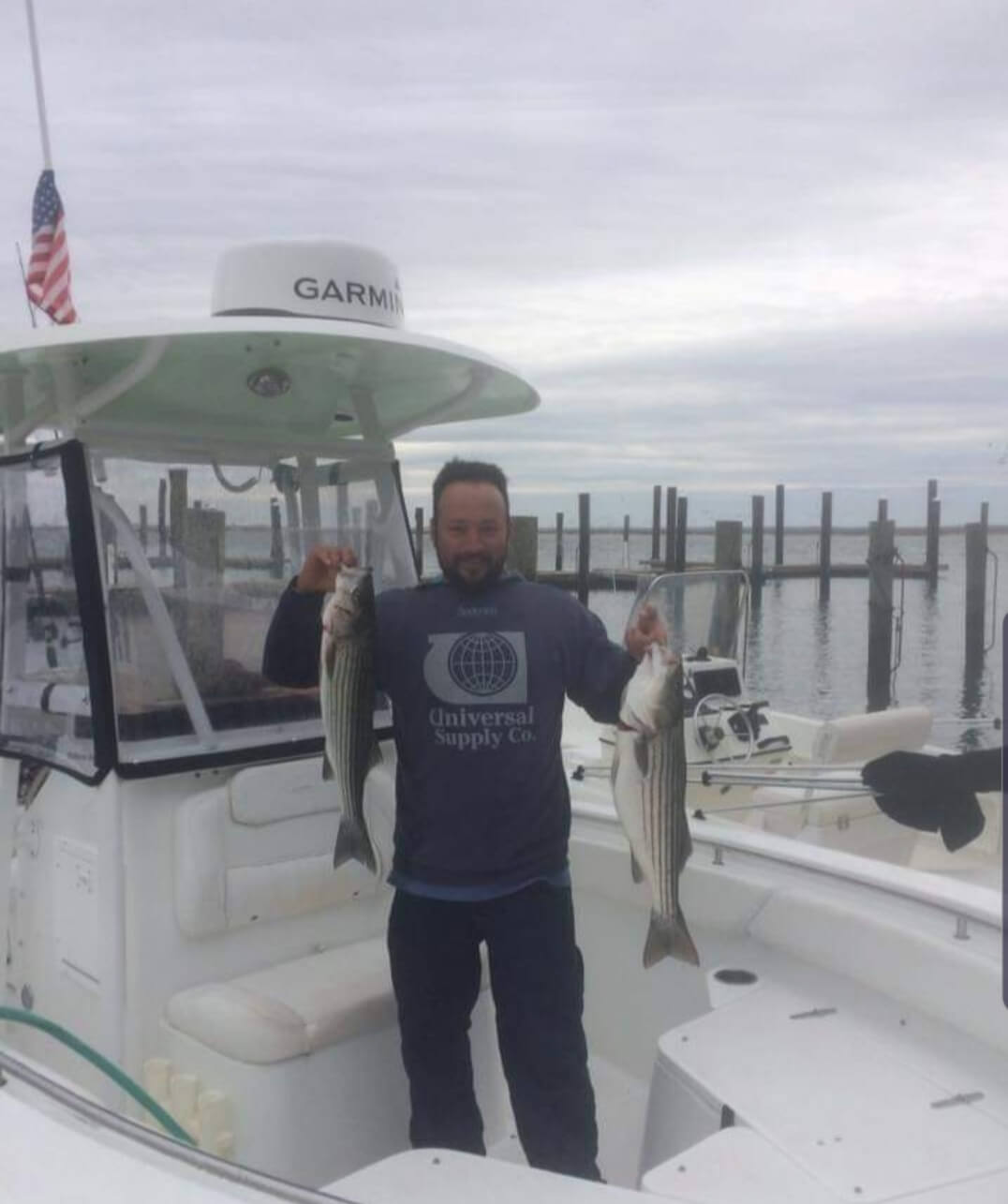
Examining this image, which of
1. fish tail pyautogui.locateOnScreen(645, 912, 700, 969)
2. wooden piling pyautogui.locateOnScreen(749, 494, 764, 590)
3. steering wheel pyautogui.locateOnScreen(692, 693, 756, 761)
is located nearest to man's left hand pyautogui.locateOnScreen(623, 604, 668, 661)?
fish tail pyautogui.locateOnScreen(645, 912, 700, 969)

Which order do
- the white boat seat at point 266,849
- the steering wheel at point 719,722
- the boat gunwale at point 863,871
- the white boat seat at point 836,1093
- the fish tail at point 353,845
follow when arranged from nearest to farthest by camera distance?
the white boat seat at point 836,1093
the fish tail at point 353,845
the boat gunwale at point 863,871
the white boat seat at point 266,849
the steering wheel at point 719,722

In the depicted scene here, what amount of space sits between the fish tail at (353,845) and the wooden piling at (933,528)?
30982 millimetres

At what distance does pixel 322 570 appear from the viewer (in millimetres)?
2820

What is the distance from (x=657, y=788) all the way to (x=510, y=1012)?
26.7 inches

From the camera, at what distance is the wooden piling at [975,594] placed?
818 inches

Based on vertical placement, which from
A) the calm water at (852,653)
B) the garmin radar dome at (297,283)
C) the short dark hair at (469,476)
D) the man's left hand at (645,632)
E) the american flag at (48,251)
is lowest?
the calm water at (852,653)

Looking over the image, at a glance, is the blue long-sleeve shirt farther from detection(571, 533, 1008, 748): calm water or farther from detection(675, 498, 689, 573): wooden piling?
detection(675, 498, 689, 573): wooden piling

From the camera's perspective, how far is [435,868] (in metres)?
2.86

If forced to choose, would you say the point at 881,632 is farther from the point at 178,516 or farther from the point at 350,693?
Result: the point at 350,693

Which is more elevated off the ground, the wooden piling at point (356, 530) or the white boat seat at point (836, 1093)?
the wooden piling at point (356, 530)

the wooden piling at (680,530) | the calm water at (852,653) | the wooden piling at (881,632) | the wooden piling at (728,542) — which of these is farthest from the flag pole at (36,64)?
the wooden piling at (680,530)

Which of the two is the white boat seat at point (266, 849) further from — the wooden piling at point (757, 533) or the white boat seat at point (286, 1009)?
the wooden piling at point (757, 533)

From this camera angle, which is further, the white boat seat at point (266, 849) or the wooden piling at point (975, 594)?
the wooden piling at point (975, 594)

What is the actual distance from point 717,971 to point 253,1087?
1247mm
